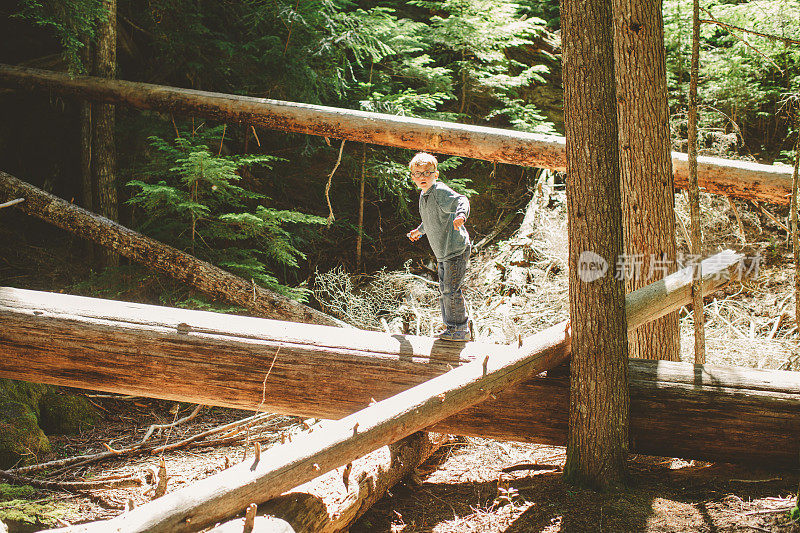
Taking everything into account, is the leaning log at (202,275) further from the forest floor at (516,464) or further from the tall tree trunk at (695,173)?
the tall tree trunk at (695,173)

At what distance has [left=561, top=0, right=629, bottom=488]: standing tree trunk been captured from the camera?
3111 millimetres

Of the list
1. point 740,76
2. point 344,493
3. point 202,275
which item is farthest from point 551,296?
point 740,76

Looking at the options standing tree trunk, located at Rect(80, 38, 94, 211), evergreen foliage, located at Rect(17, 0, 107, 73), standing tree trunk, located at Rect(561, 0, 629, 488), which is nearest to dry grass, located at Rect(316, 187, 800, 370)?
standing tree trunk, located at Rect(561, 0, 629, 488)

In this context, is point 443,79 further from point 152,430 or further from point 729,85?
point 152,430

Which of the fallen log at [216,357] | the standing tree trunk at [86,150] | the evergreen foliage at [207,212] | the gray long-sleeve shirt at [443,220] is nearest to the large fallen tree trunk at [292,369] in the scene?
the fallen log at [216,357]

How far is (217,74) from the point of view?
765cm

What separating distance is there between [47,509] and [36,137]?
7.33 metres

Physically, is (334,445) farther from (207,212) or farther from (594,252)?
(207,212)

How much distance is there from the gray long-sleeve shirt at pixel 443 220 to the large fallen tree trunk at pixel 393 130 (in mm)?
2062

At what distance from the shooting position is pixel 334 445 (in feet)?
8.51

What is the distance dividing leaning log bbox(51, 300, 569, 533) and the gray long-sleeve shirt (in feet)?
3.31

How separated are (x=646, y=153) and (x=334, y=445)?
396cm

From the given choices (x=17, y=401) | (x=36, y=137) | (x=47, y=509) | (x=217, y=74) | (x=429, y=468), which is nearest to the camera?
(x=47, y=509)

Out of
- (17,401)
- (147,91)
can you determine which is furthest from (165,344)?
(147,91)
